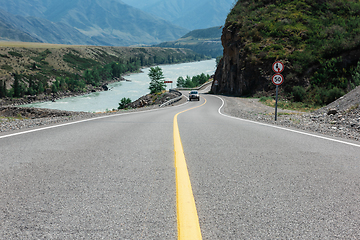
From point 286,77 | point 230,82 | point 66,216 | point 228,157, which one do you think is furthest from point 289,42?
point 66,216

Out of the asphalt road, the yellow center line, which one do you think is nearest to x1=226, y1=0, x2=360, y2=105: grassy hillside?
the asphalt road

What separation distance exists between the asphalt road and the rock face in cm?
3530

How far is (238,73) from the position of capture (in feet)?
152

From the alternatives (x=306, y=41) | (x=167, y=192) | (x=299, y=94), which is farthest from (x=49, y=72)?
(x=167, y=192)

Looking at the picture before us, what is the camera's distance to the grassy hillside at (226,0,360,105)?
2695 centimetres

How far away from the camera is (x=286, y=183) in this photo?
298cm

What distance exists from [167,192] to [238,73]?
45908 mm

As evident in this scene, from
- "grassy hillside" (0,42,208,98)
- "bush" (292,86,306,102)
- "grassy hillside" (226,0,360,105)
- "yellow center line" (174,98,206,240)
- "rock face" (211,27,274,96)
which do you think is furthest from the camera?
"grassy hillside" (0,42,208,98)

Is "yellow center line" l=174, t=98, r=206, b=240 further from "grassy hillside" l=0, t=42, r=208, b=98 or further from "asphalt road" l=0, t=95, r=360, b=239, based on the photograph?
"grassy hillside" l=0, t=42, r=208, b=98

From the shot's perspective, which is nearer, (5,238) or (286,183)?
(5,238)

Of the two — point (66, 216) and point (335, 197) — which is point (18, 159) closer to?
point (66, 216)

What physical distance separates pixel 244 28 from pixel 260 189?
50197 mm

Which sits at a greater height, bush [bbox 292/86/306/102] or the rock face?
the rock face

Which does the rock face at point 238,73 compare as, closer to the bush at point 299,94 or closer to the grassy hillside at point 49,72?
the bush at point 299,94
